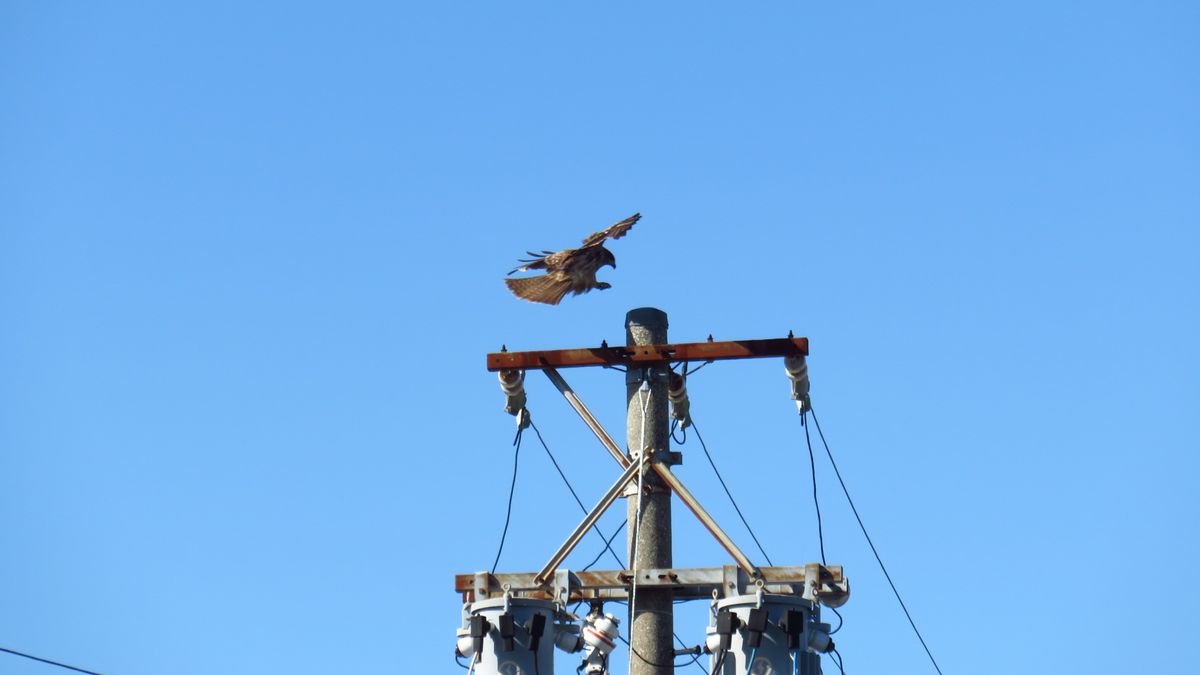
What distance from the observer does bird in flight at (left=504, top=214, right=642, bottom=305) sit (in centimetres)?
1639

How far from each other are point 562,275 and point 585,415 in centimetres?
159

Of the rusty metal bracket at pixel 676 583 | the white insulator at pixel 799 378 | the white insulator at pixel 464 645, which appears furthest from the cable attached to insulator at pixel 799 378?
the white insulator at pixel 464 645

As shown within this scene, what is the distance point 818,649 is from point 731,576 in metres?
0.75

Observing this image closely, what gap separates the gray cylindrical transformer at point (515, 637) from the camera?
558 inches

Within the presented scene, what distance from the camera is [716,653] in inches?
551

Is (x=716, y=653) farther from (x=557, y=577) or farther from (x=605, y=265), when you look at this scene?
(x=605, y=265)

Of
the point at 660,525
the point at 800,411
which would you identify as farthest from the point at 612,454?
the point at 800,411

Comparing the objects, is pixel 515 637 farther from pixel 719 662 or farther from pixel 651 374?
pixel 651 374

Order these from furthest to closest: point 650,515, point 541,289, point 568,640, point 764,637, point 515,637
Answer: point 541,289 < point 650,515 < point 568,640 < point 515,637 < point 764,637

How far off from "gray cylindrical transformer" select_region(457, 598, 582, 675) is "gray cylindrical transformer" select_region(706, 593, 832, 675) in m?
1.04

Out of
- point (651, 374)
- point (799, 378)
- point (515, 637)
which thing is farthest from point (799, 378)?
point (515, 637)

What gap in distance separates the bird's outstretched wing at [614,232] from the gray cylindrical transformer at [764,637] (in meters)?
3.69

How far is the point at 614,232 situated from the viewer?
16.7 meters

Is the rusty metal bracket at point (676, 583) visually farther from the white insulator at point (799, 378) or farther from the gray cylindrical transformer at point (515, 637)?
the white insulator at point (799, 378)
